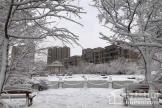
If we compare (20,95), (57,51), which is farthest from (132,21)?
(20,95)

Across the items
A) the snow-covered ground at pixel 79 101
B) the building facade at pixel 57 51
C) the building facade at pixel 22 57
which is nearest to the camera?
the building facade at pixel 57 51

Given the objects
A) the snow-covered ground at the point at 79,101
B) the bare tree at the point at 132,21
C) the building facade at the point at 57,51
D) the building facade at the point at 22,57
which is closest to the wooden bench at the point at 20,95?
the snow-covered ground at the point at 79,101

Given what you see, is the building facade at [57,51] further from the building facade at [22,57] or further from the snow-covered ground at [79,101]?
the snow-covered ground at [79,101]

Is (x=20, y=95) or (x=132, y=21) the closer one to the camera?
(x=132, y=21)

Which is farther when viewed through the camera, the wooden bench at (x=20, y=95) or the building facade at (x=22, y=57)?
the wooden bench at (x=20, y=95)

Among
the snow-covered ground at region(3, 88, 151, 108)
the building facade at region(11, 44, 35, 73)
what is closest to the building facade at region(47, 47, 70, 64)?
the building facade at region(11, 44, 35, 73)

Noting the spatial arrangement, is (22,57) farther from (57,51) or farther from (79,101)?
(79,101)

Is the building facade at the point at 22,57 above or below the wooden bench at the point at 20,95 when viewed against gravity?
above

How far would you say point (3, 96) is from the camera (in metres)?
11.4

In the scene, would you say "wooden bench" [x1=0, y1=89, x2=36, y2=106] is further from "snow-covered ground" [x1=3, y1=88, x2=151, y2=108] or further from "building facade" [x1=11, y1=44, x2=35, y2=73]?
"building facade" [x1=11, y1=44, x2=35, y2=73]

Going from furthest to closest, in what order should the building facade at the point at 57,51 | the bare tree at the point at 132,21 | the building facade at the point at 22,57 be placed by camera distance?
the building facade at the point at 22,57
the building facade at the point at 57,51
the bare tree at the point at 132,21

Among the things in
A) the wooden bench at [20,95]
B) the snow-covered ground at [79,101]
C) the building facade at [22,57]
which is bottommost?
the snow-covered ground at [79,101]

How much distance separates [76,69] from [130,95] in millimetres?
86025

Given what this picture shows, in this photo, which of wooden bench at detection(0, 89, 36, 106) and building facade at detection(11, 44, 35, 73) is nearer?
building facade at detection(11, 44, 35, 73)
